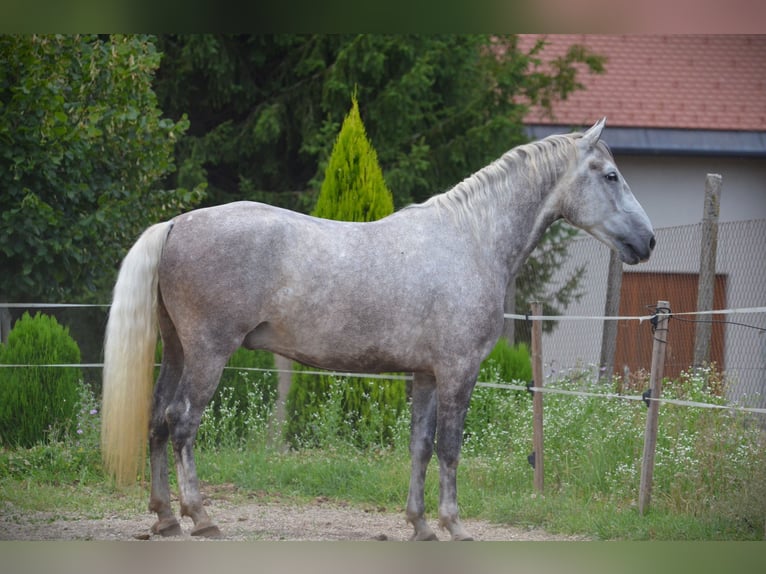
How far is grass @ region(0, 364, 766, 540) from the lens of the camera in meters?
5.43

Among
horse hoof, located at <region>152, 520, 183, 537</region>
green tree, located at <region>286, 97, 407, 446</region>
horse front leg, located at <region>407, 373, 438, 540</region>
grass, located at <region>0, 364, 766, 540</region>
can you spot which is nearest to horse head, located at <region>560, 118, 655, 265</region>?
horse front leg, located at <region>407, 373, 438, 540</region>

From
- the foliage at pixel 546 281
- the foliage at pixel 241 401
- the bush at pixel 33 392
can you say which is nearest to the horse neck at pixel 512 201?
the foliage at pixel 241 401

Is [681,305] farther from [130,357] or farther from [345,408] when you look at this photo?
[130,357]

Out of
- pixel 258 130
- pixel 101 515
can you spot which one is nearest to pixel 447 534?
pixel 101 515

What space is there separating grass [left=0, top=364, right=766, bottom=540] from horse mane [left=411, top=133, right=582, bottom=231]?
1844 millimetres

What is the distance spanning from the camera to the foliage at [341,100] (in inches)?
389

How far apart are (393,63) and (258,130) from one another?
5.47 feet

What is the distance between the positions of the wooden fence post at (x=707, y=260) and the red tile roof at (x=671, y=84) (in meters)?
4.20

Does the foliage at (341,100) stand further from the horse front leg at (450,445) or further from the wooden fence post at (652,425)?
the horse front leg at (450,445)

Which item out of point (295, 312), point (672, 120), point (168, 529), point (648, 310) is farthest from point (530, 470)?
Answer: point (672, 120)

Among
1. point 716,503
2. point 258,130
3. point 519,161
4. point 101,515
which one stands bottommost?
point 101,515

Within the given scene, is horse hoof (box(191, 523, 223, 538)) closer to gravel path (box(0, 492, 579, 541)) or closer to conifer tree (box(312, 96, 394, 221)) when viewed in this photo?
gravel path (box(0, 492, 579, 541))
